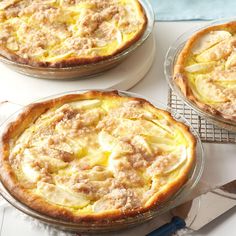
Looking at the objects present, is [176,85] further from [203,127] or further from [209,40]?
[209,40]

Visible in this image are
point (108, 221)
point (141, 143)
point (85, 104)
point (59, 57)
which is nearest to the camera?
point (108, 221)

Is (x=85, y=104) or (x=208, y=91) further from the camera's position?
(x=208, y=91)

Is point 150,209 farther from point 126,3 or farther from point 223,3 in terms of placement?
point 223,3

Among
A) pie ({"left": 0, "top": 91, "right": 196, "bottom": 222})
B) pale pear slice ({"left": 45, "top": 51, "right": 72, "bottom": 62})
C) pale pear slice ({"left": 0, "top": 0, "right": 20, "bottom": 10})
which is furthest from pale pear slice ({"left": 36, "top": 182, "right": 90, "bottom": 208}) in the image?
pale pear slice ({"left": 0, "top": 0, "right": 20, "bottom": 10})

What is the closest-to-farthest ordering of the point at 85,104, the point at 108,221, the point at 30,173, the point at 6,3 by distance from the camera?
the point at 108,221 < the point at 30,173 < the point at 85,104 < the point at 6,3

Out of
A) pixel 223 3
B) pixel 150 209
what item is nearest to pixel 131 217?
pixel 150 209

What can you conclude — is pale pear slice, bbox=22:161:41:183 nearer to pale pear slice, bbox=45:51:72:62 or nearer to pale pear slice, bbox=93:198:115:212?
pale pear slice, bbox=93:198:115:212

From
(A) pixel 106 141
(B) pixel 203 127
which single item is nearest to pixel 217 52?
(B) pixel 203 127
